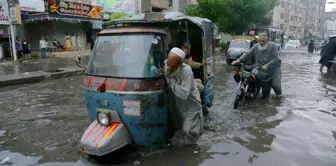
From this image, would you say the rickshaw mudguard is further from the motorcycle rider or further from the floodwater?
the motorcycle rider

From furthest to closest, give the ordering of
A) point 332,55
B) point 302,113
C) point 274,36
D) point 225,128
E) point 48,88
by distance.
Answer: point 274,36 → point 332,55 → point 48,88 → point 302,113 → point 225,128

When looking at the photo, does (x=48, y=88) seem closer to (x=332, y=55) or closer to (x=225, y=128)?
(x=225, y=128)

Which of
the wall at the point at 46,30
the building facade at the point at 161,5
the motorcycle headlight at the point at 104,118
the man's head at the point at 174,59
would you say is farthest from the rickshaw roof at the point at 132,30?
the building facade at the point at 161,5

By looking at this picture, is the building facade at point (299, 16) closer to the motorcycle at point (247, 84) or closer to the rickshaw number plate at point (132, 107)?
the motorcycle at point (247, 84)

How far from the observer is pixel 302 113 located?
626cm

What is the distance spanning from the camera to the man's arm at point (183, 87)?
147 inches

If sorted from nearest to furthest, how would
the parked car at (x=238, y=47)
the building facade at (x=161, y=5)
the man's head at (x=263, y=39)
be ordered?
the man's head at (x=263, y=39)
the parked car at (x=238, y=47)
the building facade at (x=161, y=5)

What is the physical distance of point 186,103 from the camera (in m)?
4.03

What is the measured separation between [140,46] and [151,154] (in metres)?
1.64

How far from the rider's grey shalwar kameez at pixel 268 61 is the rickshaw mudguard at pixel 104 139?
4.27 m

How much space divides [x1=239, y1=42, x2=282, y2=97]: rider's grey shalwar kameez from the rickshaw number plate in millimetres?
4079

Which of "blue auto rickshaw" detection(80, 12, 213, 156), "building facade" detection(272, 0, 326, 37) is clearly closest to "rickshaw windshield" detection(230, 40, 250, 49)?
"blue auto rickshaw" detection(80, 12, 213, 156)

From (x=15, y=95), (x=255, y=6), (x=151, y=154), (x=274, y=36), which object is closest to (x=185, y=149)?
(x=151, y=154)

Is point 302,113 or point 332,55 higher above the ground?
point 332,55
